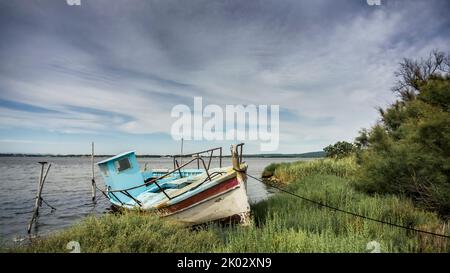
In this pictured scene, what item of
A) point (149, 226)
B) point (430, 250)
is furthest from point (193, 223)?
point (430, 250)

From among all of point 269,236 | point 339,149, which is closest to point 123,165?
point 269,236

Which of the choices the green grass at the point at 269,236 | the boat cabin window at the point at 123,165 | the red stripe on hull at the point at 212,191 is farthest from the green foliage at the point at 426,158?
the boat cabin window at the point at 123,165

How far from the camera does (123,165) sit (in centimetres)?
1192

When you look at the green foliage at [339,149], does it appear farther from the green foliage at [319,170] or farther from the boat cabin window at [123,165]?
the boat cabin window at [123,165]

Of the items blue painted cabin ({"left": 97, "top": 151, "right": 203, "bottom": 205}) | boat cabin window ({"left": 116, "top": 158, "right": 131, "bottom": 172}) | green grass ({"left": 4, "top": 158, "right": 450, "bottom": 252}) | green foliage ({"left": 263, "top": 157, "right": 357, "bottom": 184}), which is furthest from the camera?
green foliage ({"left": 263, "top": 157, "right": 357, "bottom": 184})

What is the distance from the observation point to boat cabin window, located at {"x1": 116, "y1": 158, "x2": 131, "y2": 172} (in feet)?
38.6

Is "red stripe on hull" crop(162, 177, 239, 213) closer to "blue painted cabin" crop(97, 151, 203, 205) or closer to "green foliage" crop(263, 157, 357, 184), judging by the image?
"blue painted cabin" crop(97, 151, 203, 205)

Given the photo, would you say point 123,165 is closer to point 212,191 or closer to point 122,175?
Result: point 122,175

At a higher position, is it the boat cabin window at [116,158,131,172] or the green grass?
the boat cabin window at [116,158,131,172]

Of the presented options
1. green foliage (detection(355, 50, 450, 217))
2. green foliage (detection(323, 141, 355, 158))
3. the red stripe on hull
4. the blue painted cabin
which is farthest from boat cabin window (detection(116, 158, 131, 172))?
green foliage (detection(323, 141, 355, 158))

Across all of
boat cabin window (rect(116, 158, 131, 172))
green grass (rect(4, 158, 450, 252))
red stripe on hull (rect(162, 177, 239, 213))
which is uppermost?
boat cabin window (rect(116, 158, 131, 172))

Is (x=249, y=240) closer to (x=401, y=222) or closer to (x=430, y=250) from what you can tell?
(x=430, y=250)

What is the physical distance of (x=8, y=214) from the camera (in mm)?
13094
